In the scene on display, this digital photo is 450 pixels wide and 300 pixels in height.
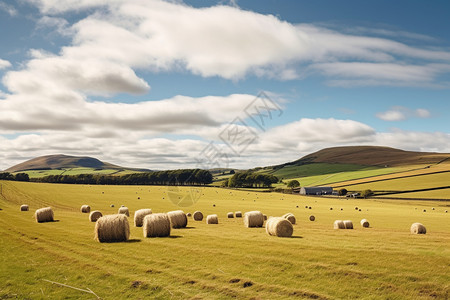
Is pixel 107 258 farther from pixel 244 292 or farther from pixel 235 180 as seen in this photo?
pixel 235 180

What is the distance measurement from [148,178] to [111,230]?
159247mm

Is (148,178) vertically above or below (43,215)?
above

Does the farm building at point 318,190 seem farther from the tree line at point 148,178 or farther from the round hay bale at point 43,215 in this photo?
the round hay bale at point 43,215

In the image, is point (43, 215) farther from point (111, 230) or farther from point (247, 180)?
point (247, 180)

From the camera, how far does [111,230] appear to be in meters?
21.7

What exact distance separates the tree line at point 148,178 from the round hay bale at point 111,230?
137 metres

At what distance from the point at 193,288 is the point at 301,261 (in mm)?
6076

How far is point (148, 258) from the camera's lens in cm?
1764

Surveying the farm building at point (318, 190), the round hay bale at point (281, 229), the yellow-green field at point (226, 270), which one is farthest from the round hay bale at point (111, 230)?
the farm building at point (318, 190)

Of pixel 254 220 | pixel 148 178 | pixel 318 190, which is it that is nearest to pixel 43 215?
pixel 254 220

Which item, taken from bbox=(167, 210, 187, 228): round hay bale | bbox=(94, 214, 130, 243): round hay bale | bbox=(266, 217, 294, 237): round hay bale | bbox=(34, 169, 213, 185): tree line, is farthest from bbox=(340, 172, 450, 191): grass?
bbox=(94, 214, 130, 243): round hay bale

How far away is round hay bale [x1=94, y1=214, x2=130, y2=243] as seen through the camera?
71.1ft

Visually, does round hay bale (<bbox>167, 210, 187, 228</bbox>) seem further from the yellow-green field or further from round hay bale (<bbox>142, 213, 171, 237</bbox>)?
the yellow-green field

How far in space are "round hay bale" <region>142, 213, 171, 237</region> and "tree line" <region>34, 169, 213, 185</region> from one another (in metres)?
135
